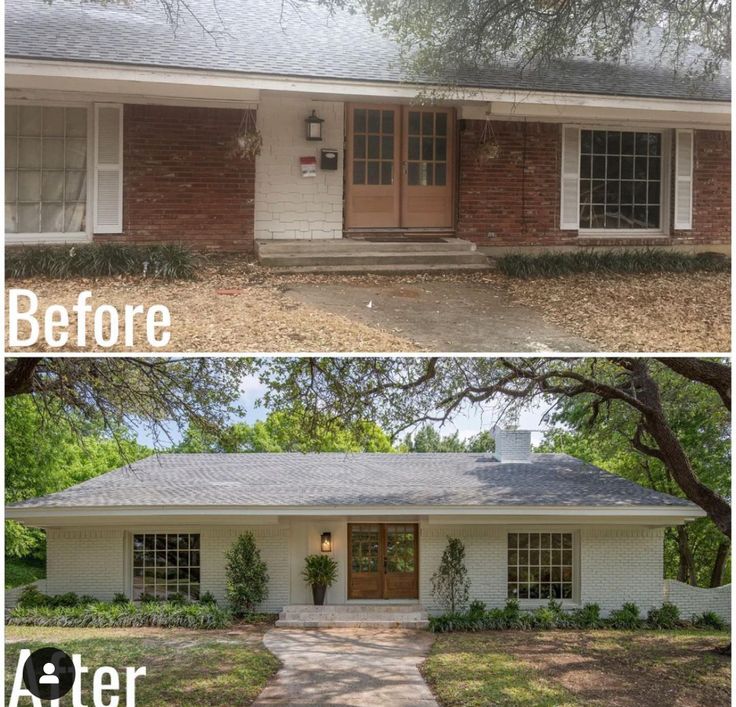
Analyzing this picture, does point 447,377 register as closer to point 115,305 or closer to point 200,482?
point 115,305

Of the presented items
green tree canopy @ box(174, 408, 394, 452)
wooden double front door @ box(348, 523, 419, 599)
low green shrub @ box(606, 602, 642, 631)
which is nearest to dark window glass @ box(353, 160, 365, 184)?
green tree canopy @ box(174, 408, 394, 452)

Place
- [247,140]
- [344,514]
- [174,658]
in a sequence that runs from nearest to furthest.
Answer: [174,658], [247,140], [344,514]

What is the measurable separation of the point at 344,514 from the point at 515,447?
15.2ft

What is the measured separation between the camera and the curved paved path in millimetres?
9625

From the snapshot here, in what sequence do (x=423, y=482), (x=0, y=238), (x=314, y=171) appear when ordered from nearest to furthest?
(x=0, y=238) < (x=314, y=171) < (x=423, y=482)

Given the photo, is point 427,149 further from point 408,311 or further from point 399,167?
point 408,311

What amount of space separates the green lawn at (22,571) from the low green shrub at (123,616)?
7513mm

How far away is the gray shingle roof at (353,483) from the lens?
48.5 ft

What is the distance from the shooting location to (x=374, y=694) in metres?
9.82

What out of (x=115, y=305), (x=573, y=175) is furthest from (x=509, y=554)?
(x=115, y=305)

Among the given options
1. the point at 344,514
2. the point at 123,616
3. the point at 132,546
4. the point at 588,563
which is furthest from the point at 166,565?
the point at 588,563

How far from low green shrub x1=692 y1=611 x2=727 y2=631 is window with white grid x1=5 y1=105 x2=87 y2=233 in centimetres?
1058

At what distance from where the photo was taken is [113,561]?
1493 cm

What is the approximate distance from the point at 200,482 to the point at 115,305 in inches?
249
